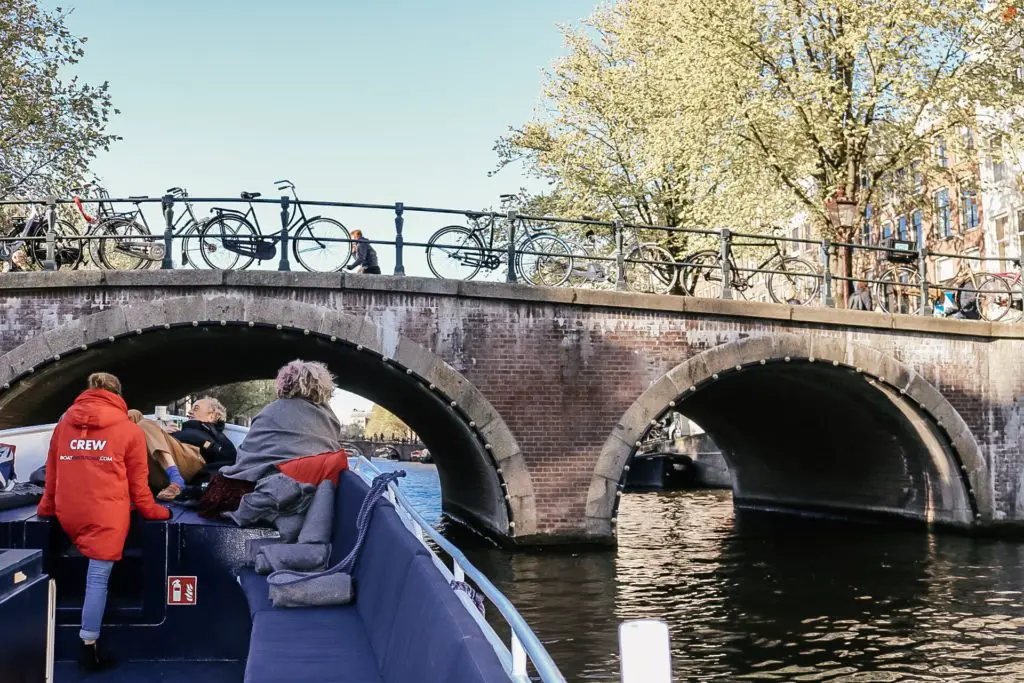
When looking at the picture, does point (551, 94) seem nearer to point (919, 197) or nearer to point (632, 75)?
point (632, 75)

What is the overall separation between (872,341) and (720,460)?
12380 mm

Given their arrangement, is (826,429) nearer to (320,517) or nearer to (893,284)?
(893,284)

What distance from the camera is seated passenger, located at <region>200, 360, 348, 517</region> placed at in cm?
507

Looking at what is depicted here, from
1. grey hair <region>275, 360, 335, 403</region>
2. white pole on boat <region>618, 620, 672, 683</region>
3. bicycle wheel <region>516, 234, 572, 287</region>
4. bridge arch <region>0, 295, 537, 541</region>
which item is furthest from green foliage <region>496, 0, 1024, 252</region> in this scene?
white pole on boat <region>618, 620, 672, 683</region>

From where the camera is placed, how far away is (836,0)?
17219mm

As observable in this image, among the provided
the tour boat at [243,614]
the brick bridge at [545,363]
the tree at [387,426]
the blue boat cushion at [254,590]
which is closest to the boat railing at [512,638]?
the tour boat at [243,614]

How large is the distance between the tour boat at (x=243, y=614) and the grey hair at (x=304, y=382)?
48 cm

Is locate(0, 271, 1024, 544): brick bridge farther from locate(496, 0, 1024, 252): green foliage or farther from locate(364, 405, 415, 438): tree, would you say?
locate(364, 405, 415, 438): tree

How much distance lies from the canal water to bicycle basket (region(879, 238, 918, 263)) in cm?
426

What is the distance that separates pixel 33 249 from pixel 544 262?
21.1 ft

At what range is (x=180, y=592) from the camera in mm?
4941

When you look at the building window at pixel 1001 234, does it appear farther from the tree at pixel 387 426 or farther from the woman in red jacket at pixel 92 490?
the tree at pixel 387 426

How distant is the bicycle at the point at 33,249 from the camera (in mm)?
12250

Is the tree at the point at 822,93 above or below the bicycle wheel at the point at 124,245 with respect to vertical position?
Answer: above
